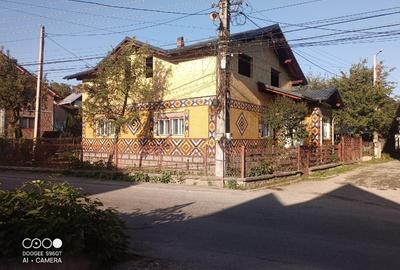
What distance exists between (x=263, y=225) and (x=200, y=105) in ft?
39.0

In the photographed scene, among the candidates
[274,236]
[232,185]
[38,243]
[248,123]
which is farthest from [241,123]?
[38,243]

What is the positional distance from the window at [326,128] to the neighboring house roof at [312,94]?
1113 mm

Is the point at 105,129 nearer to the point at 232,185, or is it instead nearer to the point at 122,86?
the point at 122,86

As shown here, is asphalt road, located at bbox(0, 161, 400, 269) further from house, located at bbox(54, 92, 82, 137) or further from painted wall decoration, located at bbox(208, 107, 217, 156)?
house, located at bbox(54, 92, 82, 137)

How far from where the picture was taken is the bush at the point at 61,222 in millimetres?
5363

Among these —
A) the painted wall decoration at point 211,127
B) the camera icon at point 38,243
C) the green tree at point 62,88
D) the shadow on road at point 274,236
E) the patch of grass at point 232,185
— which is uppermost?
the green tree at point 62,88

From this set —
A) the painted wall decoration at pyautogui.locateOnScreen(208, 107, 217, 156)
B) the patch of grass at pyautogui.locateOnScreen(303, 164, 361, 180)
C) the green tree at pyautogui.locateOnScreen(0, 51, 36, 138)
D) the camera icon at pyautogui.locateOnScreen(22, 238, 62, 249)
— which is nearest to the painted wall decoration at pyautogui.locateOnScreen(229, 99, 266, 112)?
the painted wall decoration at pyautogui.locateOnScreen(208, 107, 217, 156)

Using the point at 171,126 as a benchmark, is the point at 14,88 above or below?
above

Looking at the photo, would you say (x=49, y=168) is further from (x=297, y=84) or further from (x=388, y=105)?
(x=388, y=105)

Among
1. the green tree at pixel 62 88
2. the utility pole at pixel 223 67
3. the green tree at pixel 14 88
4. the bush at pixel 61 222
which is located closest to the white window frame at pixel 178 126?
the utility pole at pixel 223 67

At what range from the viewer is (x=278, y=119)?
20.6 metres

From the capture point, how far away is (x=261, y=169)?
17359 millimetres

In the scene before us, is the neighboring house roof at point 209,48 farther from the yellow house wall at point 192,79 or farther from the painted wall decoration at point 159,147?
the painted wall decoration at point 159,147

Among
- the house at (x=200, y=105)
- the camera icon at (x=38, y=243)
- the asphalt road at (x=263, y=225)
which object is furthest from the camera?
the house at (x=200, y=105)
